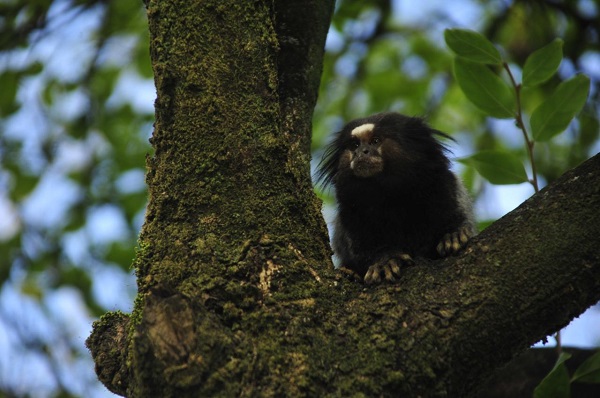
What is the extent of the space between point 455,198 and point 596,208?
164 centimetres

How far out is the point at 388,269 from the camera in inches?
110

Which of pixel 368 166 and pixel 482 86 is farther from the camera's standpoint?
pixel 368 166

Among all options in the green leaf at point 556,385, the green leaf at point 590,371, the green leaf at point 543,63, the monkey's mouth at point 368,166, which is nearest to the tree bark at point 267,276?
the green leaf at point 556,385

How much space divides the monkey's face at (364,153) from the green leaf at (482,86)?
0.98 m

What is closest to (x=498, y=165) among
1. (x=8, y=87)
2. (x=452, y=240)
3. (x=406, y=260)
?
(x=452, y=240)

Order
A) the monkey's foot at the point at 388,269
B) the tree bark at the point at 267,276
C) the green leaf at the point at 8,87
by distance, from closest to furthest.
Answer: the tree bark at the point at 267,276
the monkey's foot at the point at 388,269
the green leaf at the point at 8,87

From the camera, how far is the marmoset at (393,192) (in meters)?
3.89

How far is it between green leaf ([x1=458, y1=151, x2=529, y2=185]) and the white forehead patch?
1142mm

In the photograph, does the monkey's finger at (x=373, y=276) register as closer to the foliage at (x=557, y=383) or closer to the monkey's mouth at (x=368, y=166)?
the foliage at (x=557, y=383)

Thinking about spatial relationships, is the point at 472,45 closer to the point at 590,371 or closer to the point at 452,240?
the point at 452,240

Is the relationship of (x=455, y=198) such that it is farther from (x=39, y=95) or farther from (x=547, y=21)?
(x=39, y=95)

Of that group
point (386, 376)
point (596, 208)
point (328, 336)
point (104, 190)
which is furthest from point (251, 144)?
point (104, 190)

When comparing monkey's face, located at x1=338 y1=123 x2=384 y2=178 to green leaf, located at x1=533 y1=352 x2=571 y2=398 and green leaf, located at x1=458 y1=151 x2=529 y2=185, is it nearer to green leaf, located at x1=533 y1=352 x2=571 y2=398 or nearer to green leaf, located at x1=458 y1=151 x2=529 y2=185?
green leaf, located at x1=458 y1=151 x2=529 y2=185

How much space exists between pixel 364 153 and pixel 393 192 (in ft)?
0.88
